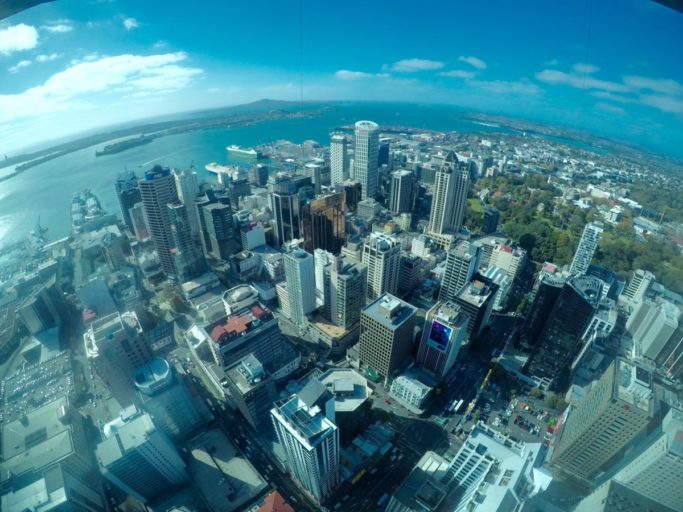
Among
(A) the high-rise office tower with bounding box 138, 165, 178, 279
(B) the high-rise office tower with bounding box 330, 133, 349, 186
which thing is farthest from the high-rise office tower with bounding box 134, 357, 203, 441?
(B) the high-rise office tower with bounding box 330, 133, 349, 186

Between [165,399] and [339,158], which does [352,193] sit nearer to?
[339,158]

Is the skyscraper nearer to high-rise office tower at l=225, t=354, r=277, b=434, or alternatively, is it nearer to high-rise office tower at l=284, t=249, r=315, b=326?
high-rise office tower at l=225, t=354, r=277, b=434

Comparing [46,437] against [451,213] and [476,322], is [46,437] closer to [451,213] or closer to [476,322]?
[476,322]

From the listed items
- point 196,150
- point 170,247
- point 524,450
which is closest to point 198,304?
point 170,247

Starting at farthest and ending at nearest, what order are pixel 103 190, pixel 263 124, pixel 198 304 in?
pixel 263 124 → pixel 103 190 → pixel 198 304

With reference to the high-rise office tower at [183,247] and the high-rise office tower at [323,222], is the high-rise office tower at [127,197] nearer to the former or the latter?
the high-rise office tower at [183,247]

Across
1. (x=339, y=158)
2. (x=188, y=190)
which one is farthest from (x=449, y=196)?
(x=188, y=190)

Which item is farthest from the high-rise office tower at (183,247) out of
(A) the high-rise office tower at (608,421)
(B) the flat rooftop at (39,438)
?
(A) the high-rise office tower at (608,421)
